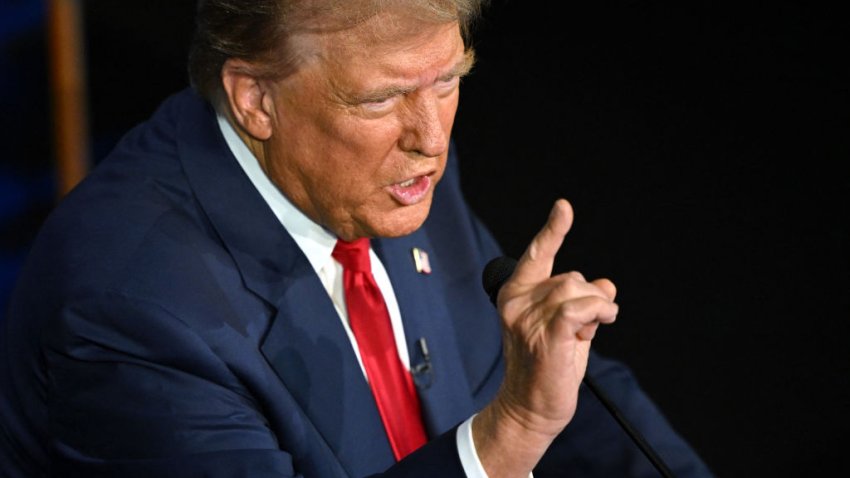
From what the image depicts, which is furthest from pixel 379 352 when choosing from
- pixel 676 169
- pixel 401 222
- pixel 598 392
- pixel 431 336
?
pixel 676 169

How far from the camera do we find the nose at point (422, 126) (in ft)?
5.93

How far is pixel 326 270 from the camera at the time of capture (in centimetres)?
203

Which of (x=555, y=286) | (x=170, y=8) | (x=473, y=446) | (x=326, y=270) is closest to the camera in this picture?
(x=555, y=286)

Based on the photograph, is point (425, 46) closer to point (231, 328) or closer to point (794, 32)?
point (231, 328)

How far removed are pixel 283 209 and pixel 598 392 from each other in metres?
0.56

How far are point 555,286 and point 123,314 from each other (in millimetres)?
528

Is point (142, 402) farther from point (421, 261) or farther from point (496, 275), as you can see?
point (421, 261)

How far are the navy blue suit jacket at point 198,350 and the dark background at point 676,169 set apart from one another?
841 millimetres

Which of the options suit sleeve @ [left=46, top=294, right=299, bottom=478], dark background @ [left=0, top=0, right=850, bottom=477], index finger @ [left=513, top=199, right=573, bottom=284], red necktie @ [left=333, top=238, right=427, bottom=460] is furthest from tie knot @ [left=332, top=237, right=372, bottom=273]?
dark background @ [left=0, top=0, right=850, bottom=477]

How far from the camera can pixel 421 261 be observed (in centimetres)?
217

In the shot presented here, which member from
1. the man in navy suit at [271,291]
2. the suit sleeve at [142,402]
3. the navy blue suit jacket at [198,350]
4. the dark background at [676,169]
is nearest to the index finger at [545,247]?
the man in navy suit at [271,291]

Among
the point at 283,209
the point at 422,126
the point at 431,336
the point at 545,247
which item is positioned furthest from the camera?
the point at 431,336

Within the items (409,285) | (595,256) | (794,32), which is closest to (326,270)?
(409,285)

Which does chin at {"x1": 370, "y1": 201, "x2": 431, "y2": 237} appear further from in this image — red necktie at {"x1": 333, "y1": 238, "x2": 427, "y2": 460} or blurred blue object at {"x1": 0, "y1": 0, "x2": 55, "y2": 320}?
blurred blue object at {"x1": 0, "y1": 0, "x2": 55, "y2": 320}
